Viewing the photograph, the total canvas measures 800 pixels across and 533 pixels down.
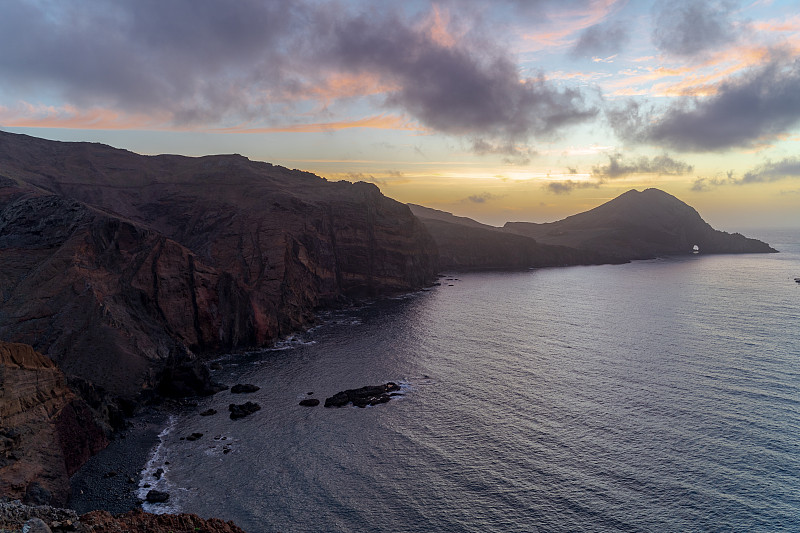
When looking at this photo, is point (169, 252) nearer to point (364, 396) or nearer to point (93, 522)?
point (364, 396)

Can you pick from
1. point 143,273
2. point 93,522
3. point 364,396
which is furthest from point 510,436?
point 143,273

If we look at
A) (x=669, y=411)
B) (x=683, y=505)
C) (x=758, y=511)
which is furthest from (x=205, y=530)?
(x=669, y=411)

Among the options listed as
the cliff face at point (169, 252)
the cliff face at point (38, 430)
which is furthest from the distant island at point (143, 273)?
the cliff face at point (169, 252)

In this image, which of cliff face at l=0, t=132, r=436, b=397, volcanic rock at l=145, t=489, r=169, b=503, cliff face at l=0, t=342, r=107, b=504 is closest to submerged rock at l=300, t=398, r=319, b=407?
cliff face at l=0, t=132, r=436, b=397

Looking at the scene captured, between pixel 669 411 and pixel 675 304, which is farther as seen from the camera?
pixel 675 304

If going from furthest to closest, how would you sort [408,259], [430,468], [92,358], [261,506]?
[408,259]
[92,358]
[430,468]
[261,506]

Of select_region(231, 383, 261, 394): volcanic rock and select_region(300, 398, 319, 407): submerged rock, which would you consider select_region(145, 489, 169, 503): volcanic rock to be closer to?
select_region(300, 398, 319, 407): submerged rock

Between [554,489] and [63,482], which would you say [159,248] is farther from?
[554,489]
